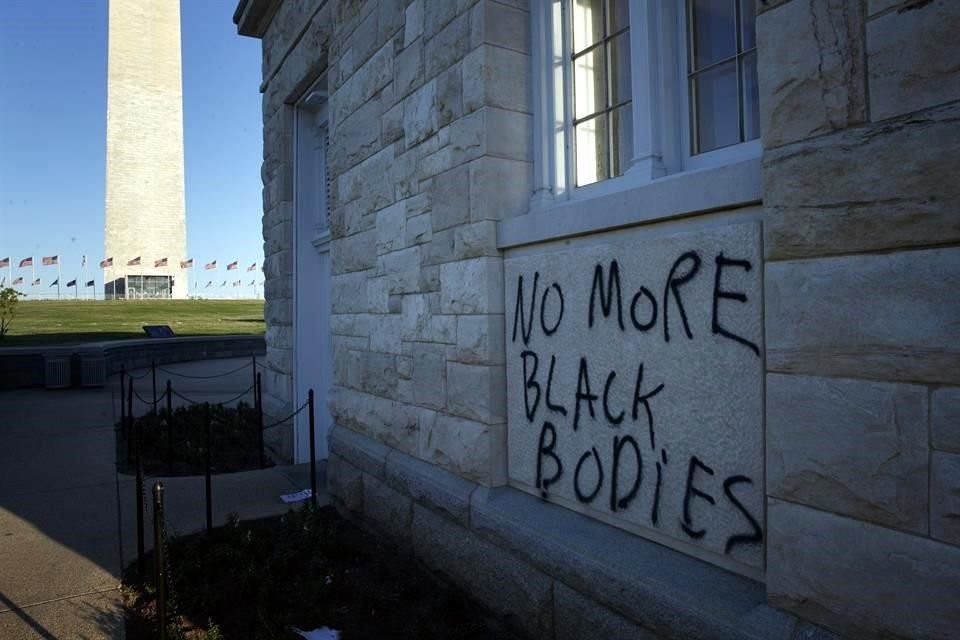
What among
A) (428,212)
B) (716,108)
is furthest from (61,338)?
(716,108)

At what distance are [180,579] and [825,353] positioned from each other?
399cm

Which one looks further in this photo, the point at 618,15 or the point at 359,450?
the point at 359,450

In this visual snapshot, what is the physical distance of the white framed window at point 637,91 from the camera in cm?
288

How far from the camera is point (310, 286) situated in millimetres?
7750

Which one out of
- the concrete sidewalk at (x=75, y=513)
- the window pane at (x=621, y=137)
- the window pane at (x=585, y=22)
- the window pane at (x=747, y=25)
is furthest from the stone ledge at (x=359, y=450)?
the window pane at (x=747, y=25)

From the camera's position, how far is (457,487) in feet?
13.1

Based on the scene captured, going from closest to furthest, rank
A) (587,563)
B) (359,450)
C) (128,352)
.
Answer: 1. (587,563)
2. (359,450)
3. (128,352)

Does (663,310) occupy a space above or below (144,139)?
below

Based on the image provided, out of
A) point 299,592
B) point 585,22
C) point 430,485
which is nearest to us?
point 585,22

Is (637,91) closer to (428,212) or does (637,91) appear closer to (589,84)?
(589,84)

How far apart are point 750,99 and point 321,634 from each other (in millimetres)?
3429

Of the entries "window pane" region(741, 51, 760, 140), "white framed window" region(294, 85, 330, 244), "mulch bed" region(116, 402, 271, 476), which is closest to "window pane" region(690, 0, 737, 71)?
"window pane" region(741, 51, 760, 140)

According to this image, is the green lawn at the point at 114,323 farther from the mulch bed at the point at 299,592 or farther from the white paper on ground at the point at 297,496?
the mulch bed at the point at 299,592

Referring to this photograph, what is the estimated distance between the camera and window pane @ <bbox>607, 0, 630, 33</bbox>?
11.1 feet
